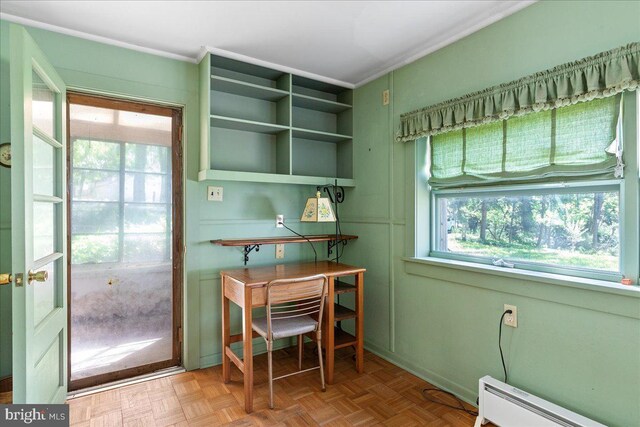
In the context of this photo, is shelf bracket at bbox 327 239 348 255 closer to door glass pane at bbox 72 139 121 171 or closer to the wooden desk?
the wooden desk

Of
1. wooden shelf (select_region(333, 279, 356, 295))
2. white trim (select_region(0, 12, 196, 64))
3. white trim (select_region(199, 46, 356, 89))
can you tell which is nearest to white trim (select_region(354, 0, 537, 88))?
white trim (select_region(199, 46, 356, 89))

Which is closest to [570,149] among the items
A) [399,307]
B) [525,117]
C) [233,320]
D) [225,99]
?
[525,117]

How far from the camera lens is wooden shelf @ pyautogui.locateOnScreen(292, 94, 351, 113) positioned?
2941mm

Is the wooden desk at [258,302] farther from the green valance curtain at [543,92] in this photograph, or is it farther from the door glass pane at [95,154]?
the green valance curtain at [543,92]

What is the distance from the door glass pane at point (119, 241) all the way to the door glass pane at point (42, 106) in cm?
47

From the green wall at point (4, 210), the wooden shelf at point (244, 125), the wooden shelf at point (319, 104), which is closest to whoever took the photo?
the green wall at point (4, 210)

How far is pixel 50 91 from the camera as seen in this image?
1.86 meters

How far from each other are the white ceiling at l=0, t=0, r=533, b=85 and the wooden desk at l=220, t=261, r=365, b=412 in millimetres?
1622

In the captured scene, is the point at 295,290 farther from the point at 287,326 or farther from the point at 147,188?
the point at 147,188

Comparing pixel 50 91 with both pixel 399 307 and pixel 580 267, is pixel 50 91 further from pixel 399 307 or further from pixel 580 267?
pixel 580 267

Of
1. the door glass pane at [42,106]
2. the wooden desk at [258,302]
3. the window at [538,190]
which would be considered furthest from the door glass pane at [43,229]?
the window at [538,190]

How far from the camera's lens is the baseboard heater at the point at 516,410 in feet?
5.31

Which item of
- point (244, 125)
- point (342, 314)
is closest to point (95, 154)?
point (244, 125)

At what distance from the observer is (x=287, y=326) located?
7.55 ft
